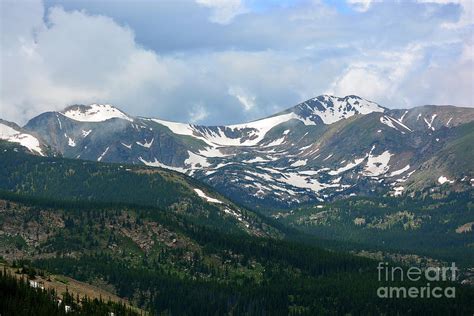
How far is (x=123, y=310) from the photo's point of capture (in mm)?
147250

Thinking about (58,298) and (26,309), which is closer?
(26,309)

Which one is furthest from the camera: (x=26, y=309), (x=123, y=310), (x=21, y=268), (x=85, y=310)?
(x=21, y=268)

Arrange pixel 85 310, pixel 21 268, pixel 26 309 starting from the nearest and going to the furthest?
pixel 26 309, pixel 85 310, pixel 21 268

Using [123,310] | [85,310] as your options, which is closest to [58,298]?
[85,310]

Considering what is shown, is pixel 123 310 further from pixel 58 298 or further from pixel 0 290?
pixel 0 290

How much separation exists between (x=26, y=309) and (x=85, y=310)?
12.8 m

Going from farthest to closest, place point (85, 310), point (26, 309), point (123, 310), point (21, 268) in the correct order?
1. point (21, 268)
2. point (123, 310)
3. point (85, 310)
4. point (26, 309)

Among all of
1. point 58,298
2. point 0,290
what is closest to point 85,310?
point 58,298

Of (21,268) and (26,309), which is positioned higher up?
(21,268)

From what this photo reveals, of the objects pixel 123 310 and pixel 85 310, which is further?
pixel 123 310

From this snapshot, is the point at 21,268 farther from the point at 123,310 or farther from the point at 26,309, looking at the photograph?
the point at 26,309

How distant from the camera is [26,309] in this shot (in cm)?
12412

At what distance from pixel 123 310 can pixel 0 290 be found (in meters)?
25.6

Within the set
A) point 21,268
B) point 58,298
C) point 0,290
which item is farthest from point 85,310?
point 21,268
